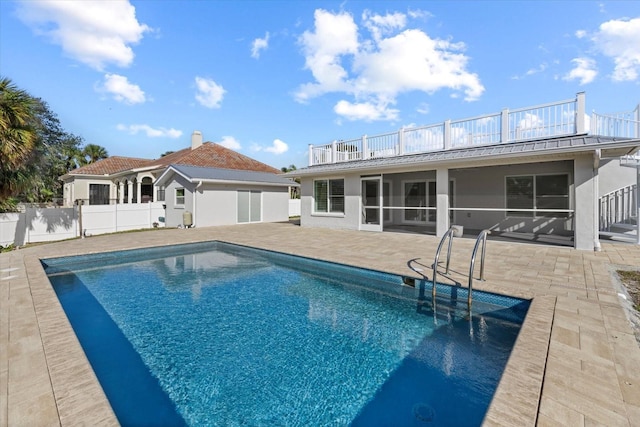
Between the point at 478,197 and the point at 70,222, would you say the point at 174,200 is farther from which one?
the point at 478,197

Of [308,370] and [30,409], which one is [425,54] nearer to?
[308,370]

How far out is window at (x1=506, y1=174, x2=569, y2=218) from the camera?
10664mm

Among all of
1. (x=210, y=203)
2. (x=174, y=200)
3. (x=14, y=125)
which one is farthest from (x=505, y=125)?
(x=174, y=200)

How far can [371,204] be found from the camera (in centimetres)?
1323

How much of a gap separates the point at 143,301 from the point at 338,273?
4270 mm

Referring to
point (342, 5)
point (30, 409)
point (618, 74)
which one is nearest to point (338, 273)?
point (30, 409)

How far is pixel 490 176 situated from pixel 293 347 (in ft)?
37.1

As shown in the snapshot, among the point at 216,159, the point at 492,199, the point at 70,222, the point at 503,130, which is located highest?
the point at 216,159

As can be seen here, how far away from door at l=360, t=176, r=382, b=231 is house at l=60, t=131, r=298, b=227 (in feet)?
19.9

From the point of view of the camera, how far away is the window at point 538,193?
10.7m

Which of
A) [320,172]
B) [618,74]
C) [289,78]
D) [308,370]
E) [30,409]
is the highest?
[289,78]

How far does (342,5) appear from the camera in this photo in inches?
506

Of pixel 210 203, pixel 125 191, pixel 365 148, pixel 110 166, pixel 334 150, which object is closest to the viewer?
pixel 365 148

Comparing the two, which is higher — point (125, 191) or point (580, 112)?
point (580, 112)
